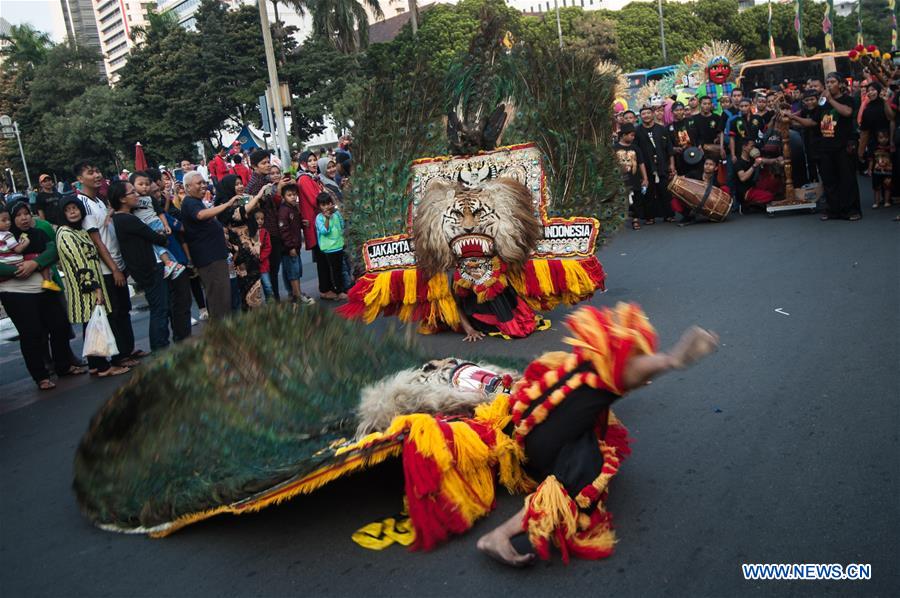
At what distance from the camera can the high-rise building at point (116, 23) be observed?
12738cm

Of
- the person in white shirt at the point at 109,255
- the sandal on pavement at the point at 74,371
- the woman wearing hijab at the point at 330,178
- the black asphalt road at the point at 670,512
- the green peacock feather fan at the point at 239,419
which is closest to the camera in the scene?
the black asphalt road at the point at 670,512

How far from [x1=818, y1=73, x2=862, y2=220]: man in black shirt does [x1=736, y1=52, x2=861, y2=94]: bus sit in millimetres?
17323

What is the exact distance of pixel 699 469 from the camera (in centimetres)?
352

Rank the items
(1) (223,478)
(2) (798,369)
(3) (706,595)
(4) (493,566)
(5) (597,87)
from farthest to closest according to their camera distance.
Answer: (5) (597,87), (2) (798,369), (1) (223,478), (4) (493,566), (3) (706,595)

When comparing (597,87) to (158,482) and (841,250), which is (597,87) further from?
(158,482)

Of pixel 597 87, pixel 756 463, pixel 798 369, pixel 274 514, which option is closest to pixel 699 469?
pixel 756 463

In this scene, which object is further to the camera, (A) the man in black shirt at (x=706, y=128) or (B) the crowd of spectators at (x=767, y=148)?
(A) the man in black shirt at (x=706, y=128)

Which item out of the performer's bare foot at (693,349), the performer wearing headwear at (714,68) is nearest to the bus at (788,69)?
the performer wearing headwear at (714,68)

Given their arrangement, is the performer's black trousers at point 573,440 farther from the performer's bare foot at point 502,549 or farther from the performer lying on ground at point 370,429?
the performer's bare foot at point 502,549

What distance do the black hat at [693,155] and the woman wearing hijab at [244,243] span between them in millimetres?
6543

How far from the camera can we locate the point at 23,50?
49312 millimetres

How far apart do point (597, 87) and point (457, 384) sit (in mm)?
3612

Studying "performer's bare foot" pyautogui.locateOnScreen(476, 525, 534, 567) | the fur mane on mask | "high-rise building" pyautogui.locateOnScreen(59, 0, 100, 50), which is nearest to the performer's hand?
the fur mane on mask

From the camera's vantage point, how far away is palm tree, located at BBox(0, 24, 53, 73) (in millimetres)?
49281
